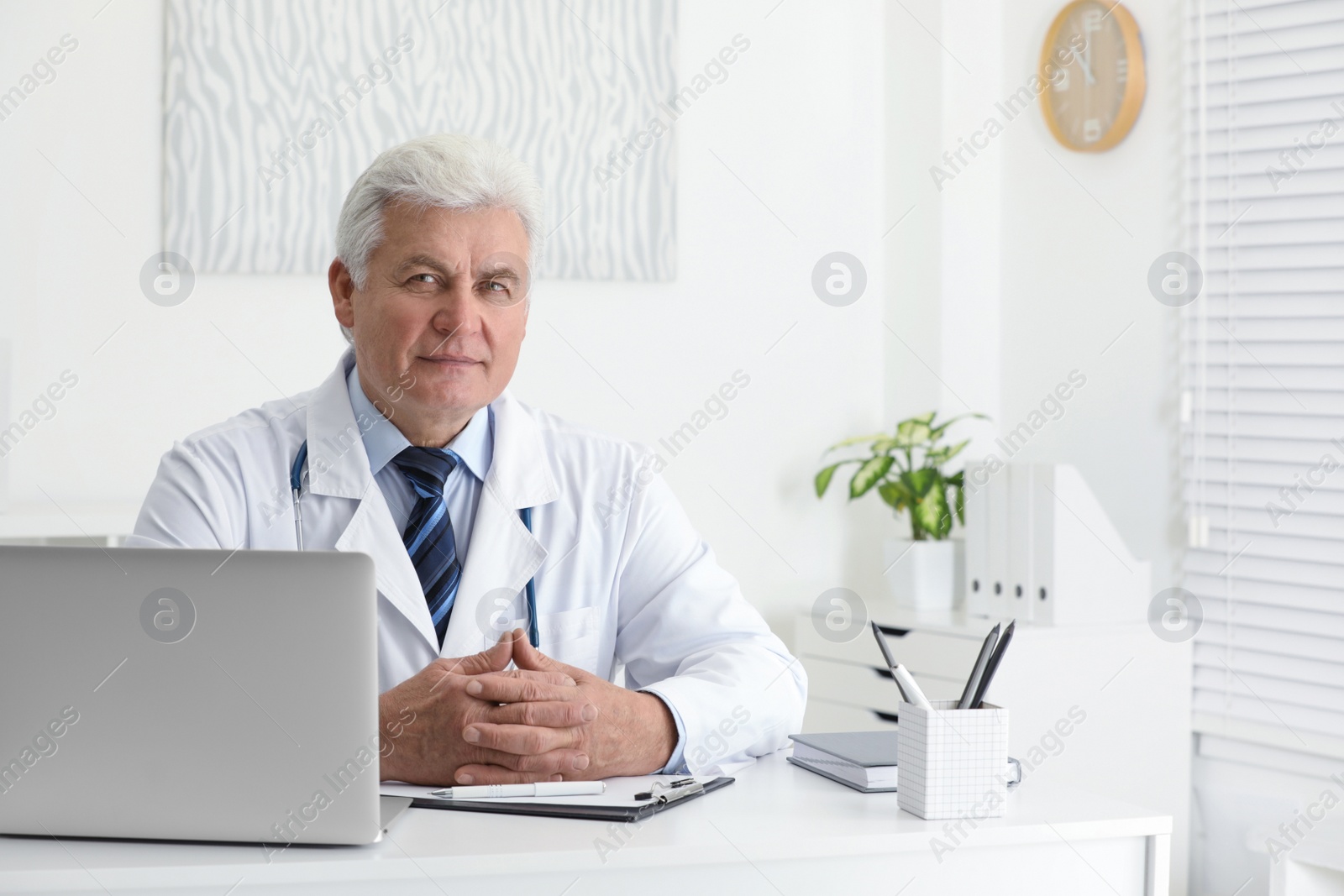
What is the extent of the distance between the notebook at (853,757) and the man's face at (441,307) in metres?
0.62

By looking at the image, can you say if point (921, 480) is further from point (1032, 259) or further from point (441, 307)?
point (441, 307)

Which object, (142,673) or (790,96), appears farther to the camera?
(790,96)

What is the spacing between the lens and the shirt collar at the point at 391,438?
168cm

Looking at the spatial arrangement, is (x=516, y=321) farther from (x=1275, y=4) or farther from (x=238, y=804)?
(x=1275, y=4)

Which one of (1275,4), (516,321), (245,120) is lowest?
(516,321)

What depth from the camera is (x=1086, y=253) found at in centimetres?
309

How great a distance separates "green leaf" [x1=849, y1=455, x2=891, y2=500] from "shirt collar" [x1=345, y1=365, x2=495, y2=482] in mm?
1509

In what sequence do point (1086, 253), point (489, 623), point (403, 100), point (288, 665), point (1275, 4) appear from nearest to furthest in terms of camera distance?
point (288, 665) → point (489, 623) → point (1275, 4) → point (403, 100) → point (1086, 253)

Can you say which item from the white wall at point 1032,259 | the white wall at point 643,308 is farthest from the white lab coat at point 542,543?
the white wall at point 1032,259

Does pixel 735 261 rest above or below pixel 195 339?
above

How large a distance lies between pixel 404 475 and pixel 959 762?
2.74ft

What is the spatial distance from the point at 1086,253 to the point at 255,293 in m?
1.92

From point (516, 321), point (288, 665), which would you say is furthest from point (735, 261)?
point (288, 665)

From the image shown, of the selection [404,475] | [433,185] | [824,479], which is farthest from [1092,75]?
[404,475]
